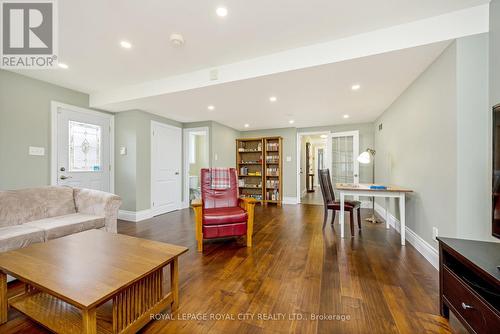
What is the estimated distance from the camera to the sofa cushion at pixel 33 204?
7.08 feet

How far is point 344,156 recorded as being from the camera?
533cm

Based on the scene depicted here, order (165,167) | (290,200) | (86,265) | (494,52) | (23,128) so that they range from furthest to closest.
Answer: (290,200) < (165,167) < (23,128) < (494,52) < (86,265)

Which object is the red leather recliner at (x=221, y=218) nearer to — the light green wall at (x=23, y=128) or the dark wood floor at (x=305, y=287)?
the dark wood floor at (x=305, y=287)

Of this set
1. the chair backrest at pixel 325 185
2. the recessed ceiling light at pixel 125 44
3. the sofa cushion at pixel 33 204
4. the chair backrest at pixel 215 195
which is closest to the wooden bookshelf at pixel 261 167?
the chair backrest at pixel 325 185

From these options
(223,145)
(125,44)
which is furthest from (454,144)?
(223,145)

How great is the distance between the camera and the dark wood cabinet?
0.99 m

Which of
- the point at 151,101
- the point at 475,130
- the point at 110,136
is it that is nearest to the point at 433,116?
the point at 475,130

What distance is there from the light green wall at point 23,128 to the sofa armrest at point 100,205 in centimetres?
95

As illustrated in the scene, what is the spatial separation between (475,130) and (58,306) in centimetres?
350

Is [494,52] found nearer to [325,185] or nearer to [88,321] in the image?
[325,185]

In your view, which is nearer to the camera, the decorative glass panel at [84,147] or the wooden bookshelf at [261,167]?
the decorative glass panel at [84,147]

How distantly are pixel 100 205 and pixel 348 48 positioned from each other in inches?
137

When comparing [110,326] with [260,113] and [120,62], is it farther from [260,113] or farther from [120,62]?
[260,113]

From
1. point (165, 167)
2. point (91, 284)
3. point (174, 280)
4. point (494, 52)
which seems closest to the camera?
point (91, 284)
